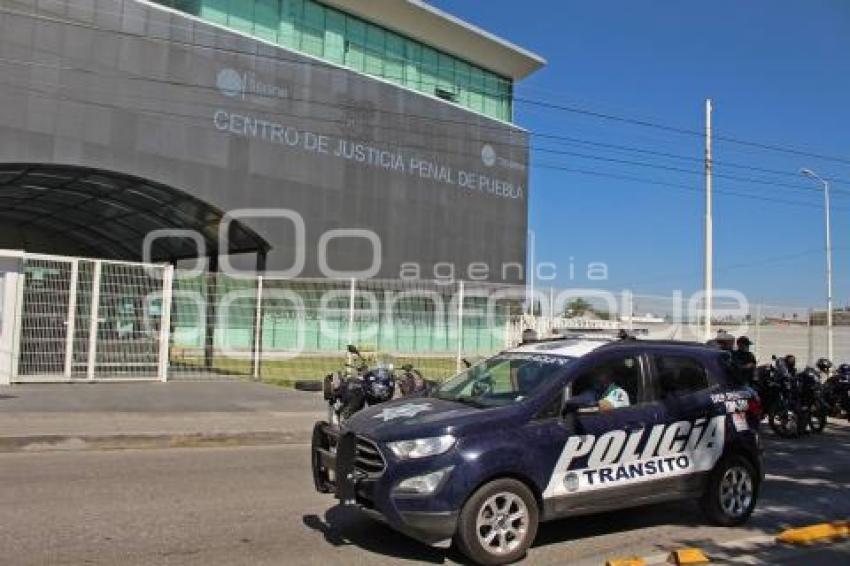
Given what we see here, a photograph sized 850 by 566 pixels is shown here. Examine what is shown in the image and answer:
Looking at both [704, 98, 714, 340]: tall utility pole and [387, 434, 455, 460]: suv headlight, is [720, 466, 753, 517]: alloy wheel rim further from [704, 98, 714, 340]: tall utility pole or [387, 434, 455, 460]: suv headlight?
[704, 98, 714, 340]: tall utility pole

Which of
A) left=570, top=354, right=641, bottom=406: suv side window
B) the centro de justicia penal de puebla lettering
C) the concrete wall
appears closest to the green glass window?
the concrete wall

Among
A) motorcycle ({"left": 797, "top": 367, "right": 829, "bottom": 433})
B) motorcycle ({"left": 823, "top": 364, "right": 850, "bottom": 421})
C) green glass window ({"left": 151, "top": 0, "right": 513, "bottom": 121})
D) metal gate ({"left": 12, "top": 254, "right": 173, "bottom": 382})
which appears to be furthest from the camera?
green glass window ({"left": 151, "top": 0, "right": 513, "bottom": 121})

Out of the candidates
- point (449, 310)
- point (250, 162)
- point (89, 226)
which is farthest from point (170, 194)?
point (250, 162)

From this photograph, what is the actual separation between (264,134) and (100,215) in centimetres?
992

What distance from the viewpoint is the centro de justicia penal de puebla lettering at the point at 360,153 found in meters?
38.3

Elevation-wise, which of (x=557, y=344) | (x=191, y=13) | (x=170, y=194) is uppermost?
(x=191, y=13)

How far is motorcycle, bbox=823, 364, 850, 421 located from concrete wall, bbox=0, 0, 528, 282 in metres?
24.7

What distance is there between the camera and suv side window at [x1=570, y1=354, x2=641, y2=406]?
7277 mm

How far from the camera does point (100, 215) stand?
31312 mm

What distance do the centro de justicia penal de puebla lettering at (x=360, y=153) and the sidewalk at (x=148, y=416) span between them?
21.9 m

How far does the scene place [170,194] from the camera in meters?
23.5

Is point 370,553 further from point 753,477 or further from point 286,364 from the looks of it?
point 286,364

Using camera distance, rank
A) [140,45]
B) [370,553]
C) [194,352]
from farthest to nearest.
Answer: [140,45] < [194,352] < [370,553]

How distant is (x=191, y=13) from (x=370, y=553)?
3546cm
